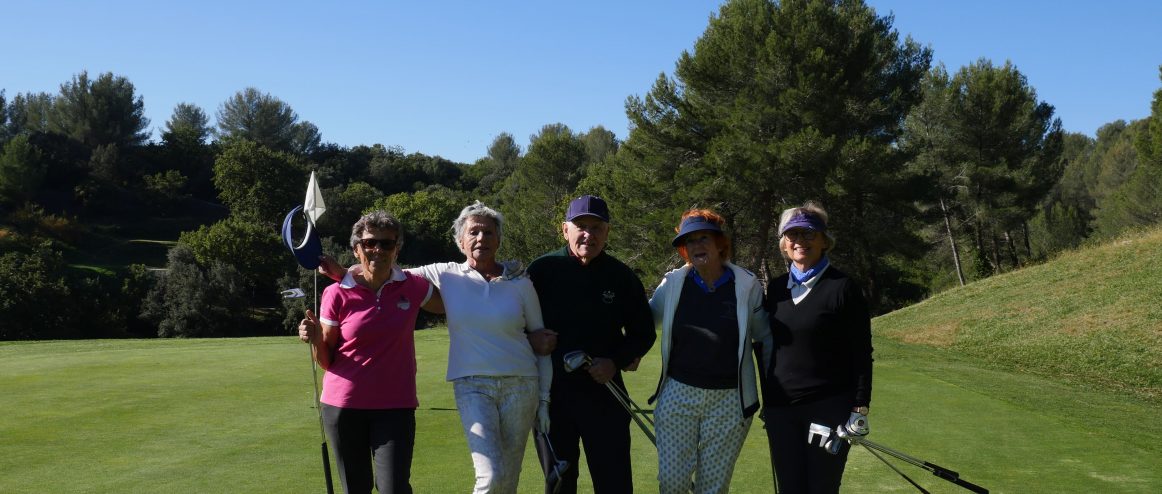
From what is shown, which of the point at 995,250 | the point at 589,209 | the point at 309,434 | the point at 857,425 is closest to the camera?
the point at 857,425

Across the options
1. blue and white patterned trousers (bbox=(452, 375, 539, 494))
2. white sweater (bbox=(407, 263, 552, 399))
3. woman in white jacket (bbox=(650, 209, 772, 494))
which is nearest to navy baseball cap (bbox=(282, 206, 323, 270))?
white sweater (bbox=(407, 263, 552, 399))

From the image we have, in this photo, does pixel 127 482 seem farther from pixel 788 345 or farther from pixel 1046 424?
pixel 1046 424

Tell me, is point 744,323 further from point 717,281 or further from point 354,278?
point 354,278

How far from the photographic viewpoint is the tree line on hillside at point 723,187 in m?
30.4

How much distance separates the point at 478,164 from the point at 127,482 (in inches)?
3902

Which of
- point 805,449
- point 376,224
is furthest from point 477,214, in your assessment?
point 805,449

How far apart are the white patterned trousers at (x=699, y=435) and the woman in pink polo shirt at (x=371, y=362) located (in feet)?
3.94

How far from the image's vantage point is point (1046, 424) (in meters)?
7.91

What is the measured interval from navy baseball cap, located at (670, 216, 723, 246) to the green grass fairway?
2.12 m

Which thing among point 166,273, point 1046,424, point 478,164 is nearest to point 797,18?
point 1046,424

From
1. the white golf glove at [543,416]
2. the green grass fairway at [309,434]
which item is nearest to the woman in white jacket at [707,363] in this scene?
the white golf glove at [543,416]

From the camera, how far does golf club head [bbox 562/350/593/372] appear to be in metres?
4.04

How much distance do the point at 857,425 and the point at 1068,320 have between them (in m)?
16.5

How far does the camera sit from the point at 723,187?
99.8ft
